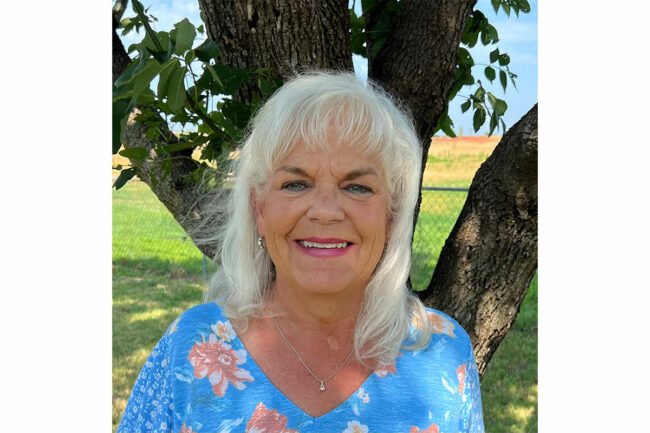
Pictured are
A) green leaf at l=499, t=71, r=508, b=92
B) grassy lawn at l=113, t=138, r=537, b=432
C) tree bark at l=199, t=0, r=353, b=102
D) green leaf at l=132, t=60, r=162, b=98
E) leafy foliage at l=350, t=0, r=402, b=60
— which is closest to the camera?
green leaf at l=132, t=60, r=162, b=98

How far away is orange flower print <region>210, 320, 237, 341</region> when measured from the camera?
1730 mm

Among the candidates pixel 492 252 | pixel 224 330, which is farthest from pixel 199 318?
pixel 492 252

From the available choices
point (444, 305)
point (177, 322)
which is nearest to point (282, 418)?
point (177, 322)

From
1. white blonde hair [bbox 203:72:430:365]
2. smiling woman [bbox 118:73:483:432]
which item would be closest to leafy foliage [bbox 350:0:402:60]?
white blonde hair [bbox 203:72:430:365]

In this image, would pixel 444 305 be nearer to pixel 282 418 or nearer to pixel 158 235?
pixel 282 418

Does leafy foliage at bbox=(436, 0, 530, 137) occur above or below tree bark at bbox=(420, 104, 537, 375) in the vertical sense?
above

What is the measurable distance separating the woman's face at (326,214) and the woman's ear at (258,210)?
100mm

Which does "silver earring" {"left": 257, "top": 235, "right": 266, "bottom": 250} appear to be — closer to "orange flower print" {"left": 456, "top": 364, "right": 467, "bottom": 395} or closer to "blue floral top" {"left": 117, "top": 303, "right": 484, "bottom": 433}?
"blue floral top" {"left": 117, "top": 303, "right": 484, "bottom": 433}

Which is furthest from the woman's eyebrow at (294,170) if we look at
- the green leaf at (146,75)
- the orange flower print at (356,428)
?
the orange flower print at (356,428)

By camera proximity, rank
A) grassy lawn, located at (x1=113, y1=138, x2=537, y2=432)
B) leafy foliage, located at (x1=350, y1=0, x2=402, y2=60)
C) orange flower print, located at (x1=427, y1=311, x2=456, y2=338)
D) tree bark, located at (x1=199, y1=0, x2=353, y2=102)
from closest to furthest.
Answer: orange flower print, located at (x1=427, y1=311, x2=456, y2=338)
tree bark, located at (x1=199, y1=0, x2=353, y2=102)
leafy foliage, located at (x1=350, y1=0, x2=402, y2=60)
grassy lawn, located at (x1=113, y1=138, x2=537, y2=432)

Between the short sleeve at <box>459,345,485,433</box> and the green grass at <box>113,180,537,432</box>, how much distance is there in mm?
735

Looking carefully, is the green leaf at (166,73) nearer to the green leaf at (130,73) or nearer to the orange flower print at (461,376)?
the green leaf at (130,73)

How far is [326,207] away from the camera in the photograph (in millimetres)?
1612
